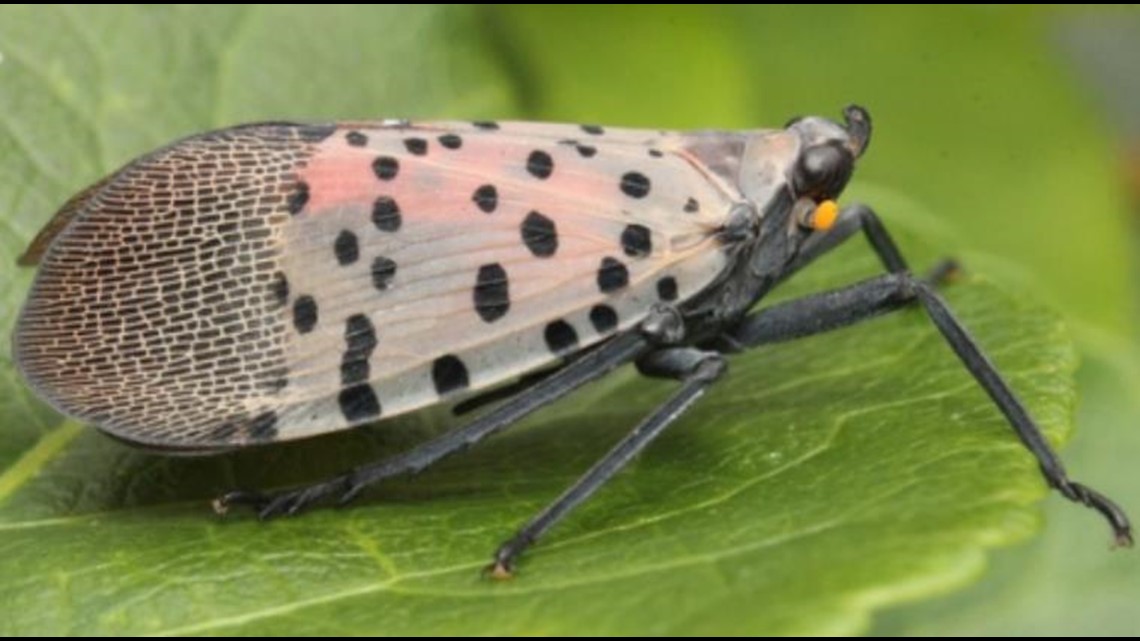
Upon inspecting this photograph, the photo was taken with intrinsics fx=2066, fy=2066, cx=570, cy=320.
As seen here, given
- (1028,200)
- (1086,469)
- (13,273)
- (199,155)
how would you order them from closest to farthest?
1. (199,155)
2. (13,273)
3. (1086,469)
4. (1028,200)

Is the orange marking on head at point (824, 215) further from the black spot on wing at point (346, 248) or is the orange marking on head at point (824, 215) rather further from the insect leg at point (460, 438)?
the black spot on wing at point (346, 248)

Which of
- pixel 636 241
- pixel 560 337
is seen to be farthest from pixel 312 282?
pixel 636 241

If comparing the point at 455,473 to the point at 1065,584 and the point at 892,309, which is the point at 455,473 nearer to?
the point at 892,309

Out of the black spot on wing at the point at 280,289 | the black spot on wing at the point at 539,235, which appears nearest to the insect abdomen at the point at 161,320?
the black spot on wing at the point at 280,289

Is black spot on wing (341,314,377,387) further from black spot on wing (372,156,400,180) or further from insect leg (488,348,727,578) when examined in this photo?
insect leg (488,348,727,578)

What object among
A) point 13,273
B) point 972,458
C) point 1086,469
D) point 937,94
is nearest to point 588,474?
point 972,458

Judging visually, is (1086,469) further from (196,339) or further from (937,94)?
(196,339)

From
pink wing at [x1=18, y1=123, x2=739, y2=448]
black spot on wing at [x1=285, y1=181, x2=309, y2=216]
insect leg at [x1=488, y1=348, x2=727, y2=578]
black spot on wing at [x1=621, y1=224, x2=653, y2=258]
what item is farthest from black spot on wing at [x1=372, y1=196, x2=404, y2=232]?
insect leg at [x1=488, y1=348, x2=727, y2=578]
